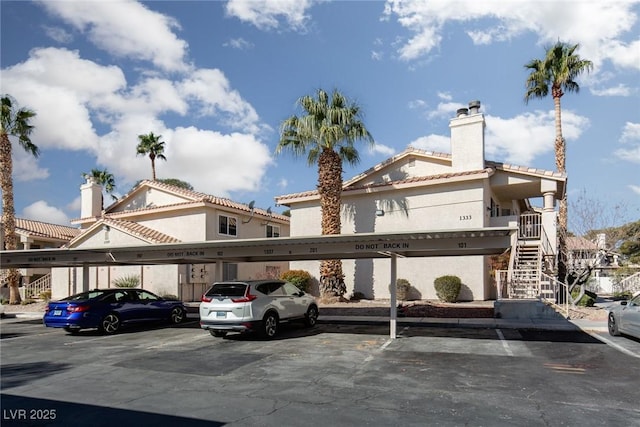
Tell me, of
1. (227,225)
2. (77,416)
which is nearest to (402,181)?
(227,225)

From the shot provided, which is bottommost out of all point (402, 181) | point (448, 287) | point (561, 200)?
point (448, 287)

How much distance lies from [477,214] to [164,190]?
19.2m

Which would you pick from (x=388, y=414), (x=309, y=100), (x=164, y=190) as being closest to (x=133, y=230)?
(x=164, y=190)

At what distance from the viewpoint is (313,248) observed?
14.6 meters

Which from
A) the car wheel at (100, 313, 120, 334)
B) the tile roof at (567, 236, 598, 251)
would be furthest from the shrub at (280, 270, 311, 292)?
the tile roof at (567, 236, 598, 251)

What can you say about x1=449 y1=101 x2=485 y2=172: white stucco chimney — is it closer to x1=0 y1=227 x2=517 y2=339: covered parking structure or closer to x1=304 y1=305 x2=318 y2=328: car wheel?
x1=0 y1=227 x2=517 y2=339: covered parking structure

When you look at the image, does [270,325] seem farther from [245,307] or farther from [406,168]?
[406,168]

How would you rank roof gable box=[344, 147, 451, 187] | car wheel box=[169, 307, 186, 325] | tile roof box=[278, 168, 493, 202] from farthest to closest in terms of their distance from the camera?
1. roof gable box=[344, 147, 451, 187]
2. tile roof box=[278, 168, 493, 202]
3. car wheel box=[169, 307, 186, 325]

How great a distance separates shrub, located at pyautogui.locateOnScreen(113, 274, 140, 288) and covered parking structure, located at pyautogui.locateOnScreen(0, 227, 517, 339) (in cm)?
647

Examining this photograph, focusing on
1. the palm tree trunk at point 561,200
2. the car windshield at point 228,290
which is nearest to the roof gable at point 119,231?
the car windshield at point 228,290

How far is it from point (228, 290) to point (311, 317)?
11.4ft

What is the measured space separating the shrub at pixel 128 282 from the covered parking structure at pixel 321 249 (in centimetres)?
647

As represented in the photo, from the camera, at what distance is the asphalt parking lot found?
20.9ft

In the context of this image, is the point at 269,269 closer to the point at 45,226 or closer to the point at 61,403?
the point at 45,226
